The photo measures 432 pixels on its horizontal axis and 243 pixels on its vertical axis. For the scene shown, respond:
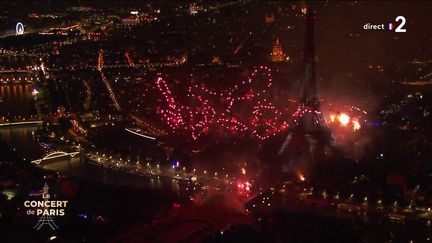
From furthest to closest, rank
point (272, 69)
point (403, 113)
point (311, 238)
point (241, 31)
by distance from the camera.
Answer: point (241, 31), point (272, 69), point (403, 113), point (311, 238)

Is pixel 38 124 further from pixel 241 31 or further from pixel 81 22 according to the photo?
pixel 81 22

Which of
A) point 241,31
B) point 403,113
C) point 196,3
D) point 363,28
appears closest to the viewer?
point 363,28

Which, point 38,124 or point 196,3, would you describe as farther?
point 196,3

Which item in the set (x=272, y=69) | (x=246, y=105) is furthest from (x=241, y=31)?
(x=246, y=105)

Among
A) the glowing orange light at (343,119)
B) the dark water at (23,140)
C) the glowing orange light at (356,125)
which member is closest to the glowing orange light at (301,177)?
the glowing orange light at (356,125)

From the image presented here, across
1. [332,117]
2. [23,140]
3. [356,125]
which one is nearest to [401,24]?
[356,125]

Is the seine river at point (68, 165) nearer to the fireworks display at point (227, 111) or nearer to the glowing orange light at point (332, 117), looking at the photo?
the fireworks display at point (227, 111)

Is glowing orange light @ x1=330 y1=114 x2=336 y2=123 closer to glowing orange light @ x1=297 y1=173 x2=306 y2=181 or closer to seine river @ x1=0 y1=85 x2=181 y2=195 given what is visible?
glowing orange light @ x1=297 y1=173 x2=306 y2=181
